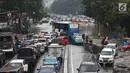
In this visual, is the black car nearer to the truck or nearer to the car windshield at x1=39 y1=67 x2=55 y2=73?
the truck

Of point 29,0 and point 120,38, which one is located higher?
point 29,0

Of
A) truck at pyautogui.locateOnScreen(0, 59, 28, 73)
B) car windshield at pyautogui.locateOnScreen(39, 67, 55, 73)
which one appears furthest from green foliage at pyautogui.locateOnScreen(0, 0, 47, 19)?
car windshield at pyautogui.locateOnScreen(39, 67, 55, 73)

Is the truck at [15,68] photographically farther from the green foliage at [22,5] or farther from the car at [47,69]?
the green foliage at [22,5]

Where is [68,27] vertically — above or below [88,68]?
above

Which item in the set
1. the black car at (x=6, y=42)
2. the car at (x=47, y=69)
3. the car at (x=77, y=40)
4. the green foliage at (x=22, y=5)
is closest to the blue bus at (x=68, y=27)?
the car at (x=77, y=40)

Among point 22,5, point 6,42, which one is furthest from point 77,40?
point 22,5

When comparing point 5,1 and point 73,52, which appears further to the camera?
point 5,1

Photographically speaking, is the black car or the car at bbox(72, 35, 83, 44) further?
the car at bbox(72, 35, 83, 44)

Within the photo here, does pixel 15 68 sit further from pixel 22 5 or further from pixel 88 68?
pixel 22 5

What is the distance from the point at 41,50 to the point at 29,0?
65.8 m

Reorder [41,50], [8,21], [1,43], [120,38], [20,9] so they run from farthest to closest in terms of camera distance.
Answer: [20,9], [8,21], [120,38], [41,50], [1,43]

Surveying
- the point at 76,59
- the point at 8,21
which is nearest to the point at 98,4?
the point at 8,21

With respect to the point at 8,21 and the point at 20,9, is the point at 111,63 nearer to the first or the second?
the point at 8,21

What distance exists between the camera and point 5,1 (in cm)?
9738
